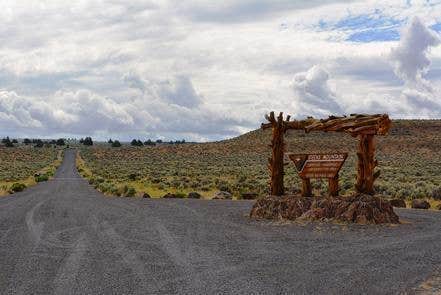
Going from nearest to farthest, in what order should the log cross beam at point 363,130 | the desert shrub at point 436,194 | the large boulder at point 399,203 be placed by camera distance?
the log cross beam at point 363,130 → the large boulder at point 399,203 → the desert shrub at point 436,194

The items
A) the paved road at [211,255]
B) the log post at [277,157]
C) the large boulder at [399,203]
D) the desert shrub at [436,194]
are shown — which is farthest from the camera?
the desert shrub at [436,194]

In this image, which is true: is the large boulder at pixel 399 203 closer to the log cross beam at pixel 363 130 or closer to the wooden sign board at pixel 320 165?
the log cross beam at pixel 363 130

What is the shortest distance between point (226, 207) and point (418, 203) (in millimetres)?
8643

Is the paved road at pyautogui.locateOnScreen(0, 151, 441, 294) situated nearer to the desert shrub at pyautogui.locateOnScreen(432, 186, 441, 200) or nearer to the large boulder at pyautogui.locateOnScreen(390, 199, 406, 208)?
the large boulder at pyautogui.locateOnScreen(390, 199, 406, 208)

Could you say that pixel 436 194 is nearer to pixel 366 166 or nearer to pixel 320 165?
pixel 366 166

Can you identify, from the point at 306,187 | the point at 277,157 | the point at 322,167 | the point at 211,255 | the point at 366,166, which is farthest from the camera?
the point at 277,157

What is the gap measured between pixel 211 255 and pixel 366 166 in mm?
8635

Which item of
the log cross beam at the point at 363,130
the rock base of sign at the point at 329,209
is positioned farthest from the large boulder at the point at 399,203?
the rock base of sign at the point at 329,209

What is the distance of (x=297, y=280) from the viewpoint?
1083 cm

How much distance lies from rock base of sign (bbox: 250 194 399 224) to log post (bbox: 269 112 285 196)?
0.86 m

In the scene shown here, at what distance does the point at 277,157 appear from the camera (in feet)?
73.7

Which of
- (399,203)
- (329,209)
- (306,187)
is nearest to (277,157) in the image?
(306,187)

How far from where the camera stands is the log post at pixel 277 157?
22.1 metres

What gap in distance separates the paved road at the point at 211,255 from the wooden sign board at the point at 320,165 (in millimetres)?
2662
